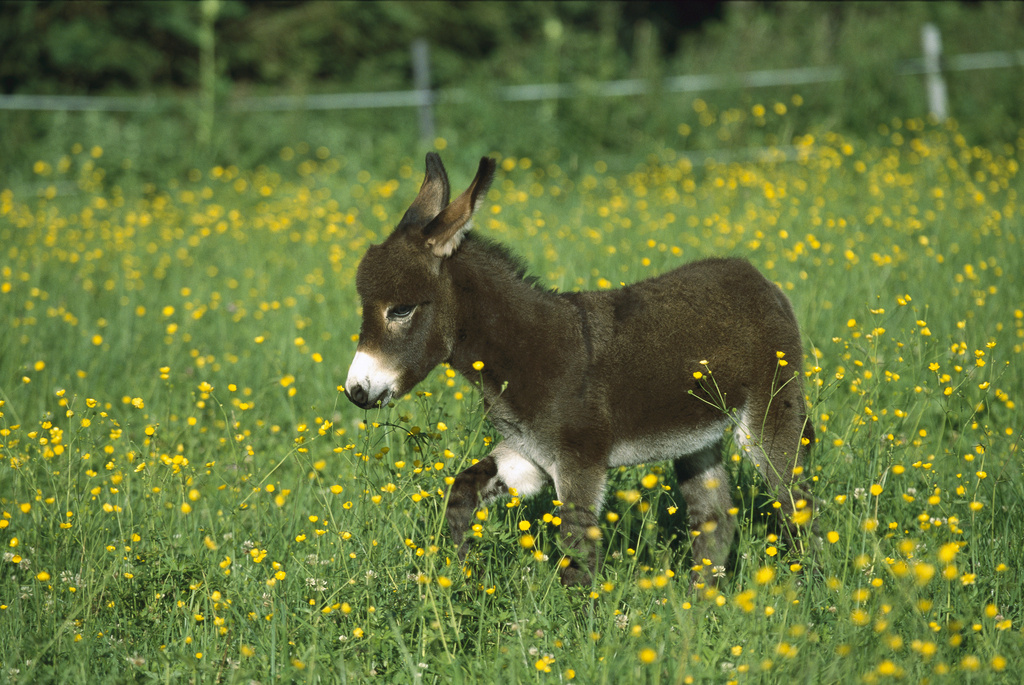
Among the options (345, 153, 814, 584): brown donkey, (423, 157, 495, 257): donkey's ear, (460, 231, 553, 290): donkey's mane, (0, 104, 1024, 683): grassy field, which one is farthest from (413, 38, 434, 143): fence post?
(423, 157, 495, 257): donkey's ear

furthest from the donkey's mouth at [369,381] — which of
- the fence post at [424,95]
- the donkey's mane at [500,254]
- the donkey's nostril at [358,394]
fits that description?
the fence post at [424,95]

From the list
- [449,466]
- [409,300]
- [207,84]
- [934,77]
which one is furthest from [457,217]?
[934,77]

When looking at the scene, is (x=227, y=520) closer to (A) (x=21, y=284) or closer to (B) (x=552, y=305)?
(B) (x=552, y=305)

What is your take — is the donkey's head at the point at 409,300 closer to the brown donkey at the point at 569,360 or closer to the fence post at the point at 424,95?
the brown donkey at the point at 569,360

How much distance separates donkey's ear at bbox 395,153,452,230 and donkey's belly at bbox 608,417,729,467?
104cm

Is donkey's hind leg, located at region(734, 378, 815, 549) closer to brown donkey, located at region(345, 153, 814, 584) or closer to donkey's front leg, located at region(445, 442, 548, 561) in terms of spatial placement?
brown donkey, located at region(345, 153, 814, 584)

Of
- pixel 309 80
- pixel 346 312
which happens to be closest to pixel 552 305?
pixel 346 312

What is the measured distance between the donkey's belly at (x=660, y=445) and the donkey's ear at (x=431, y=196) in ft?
3.40

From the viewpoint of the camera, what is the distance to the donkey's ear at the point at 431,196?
302 cm

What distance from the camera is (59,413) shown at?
4367mm

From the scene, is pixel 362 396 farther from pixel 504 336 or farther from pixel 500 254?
pixel 500 254

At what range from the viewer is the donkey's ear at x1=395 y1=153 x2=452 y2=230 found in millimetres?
3020

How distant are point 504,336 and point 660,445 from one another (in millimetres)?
661

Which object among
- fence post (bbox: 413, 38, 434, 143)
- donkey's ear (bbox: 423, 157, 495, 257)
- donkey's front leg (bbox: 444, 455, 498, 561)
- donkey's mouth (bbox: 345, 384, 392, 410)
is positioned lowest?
donkey's front leg (bbox: 444, 455, 498, 561)
